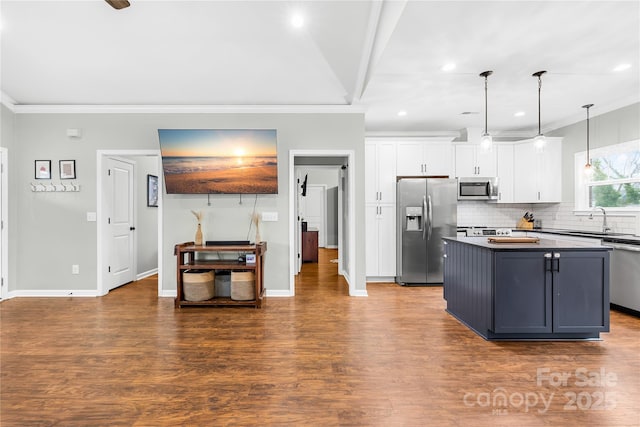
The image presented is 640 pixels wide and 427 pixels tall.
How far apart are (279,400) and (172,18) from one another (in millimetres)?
3323

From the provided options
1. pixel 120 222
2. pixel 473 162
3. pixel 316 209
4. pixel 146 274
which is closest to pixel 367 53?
pixel 473 162

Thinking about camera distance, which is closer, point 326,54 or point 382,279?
point 326,54

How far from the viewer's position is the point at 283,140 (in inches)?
184

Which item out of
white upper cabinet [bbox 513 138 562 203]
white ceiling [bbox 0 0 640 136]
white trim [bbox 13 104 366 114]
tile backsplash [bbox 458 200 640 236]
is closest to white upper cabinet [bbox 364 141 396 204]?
white ceiling [bbox 0 0 640 136]

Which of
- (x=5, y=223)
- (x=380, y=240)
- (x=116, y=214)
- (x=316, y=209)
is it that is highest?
(x=316, y=209)

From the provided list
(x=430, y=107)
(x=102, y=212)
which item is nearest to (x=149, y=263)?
(x=102, y=212)

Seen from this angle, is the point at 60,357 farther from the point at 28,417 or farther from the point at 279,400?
the point at 279,400

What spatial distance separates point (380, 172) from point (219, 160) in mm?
2556

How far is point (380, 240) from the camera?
18.2ft

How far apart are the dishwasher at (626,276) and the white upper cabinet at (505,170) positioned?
5.76 feet

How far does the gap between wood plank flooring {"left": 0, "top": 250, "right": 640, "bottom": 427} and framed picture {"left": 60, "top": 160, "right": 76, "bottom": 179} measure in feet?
6.03

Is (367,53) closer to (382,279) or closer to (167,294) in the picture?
(382,279)

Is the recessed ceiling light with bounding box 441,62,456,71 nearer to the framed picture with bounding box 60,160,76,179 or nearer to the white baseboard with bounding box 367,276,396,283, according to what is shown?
the white baseboard with bounding box 367,276,396,283
